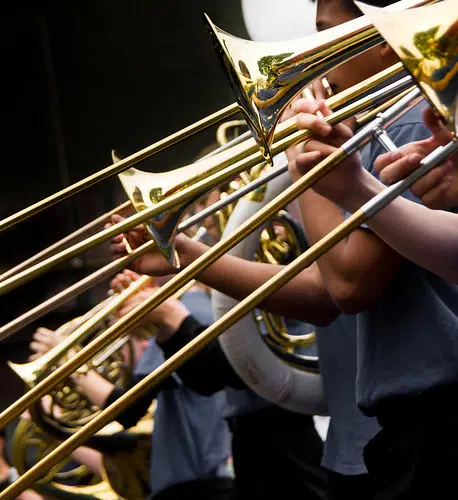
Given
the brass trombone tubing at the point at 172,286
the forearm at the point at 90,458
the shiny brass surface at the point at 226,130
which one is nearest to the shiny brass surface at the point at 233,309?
the brass trombone tubing at the point at 172,286

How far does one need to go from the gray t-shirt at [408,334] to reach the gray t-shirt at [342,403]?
0.98ft

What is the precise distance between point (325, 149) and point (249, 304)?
19cm

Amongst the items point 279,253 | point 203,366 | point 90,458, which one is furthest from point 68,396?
point 279,253

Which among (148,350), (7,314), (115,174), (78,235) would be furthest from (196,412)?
(7,314)

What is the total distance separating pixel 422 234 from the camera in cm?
104

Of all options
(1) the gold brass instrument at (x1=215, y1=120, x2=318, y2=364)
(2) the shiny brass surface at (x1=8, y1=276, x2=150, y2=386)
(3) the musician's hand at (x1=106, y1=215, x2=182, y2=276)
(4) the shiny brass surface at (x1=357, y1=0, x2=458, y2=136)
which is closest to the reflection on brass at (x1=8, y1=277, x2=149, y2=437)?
(2) the shiny brass surface at (x1=8, y1=276, x2=150, y2=386)

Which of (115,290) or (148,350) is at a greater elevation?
(115,290)

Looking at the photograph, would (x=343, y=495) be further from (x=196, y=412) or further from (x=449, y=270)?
(x=196, y=412)

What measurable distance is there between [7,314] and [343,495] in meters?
2.20

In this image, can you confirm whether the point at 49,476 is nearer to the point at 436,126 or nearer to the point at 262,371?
the point at 262,371

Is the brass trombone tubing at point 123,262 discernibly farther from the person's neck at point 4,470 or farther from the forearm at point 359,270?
the person's neck at point 4,470

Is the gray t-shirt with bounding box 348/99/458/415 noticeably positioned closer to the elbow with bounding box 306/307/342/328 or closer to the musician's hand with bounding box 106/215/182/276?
the elbow with bounding box 306/307/342/328

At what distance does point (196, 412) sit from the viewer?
2334 mm

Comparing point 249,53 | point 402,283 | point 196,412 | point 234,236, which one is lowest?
point 196,412
